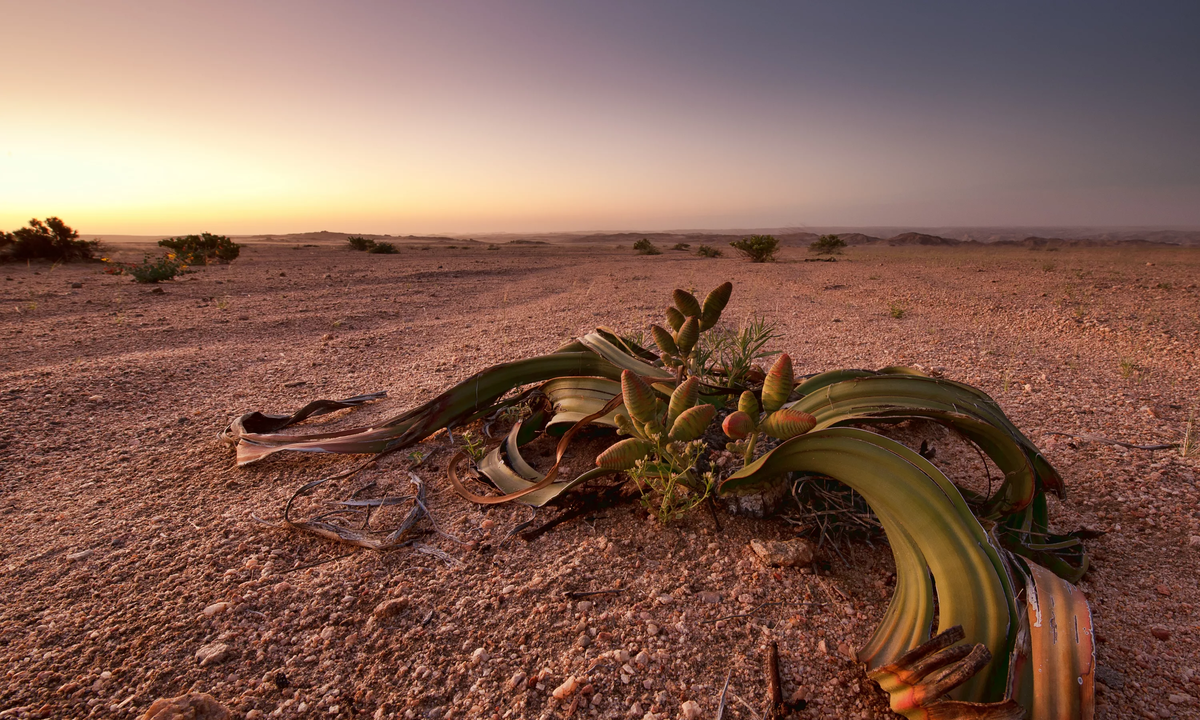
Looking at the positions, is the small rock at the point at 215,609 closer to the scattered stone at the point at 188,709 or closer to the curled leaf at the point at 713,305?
the scattered stone at the point at 188,709

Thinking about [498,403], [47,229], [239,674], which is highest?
[47,229]

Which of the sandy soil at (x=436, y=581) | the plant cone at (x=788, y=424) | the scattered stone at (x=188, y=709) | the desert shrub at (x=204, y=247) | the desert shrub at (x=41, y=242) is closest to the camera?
the scattered stone at (x=188, y=709)

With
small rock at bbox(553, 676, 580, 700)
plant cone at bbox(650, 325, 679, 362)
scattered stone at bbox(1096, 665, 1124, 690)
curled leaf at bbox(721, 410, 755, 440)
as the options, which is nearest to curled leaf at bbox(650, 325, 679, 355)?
plant cone at bbox(650, 325, 679, 362)

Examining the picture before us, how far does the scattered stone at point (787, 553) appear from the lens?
1.53 m

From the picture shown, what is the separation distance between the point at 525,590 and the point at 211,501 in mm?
1333

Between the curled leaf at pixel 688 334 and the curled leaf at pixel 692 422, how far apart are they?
49 centimetres

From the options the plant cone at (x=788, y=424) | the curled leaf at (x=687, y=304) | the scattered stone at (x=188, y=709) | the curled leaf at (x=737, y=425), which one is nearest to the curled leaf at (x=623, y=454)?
the curled leaf at (x=737, y=425)

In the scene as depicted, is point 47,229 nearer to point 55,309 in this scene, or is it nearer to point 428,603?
point 55,309

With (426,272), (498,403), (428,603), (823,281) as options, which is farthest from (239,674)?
(426,272)

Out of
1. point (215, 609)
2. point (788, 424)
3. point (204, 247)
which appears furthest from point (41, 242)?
point (788, 424)

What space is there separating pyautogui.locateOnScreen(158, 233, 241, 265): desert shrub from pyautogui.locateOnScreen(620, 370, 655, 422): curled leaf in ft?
49.9

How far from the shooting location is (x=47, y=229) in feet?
40.9

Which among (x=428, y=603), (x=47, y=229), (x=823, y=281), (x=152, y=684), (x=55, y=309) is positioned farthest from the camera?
(x=47, y=229)

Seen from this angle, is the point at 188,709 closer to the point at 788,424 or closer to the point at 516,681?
the point at 516,681
